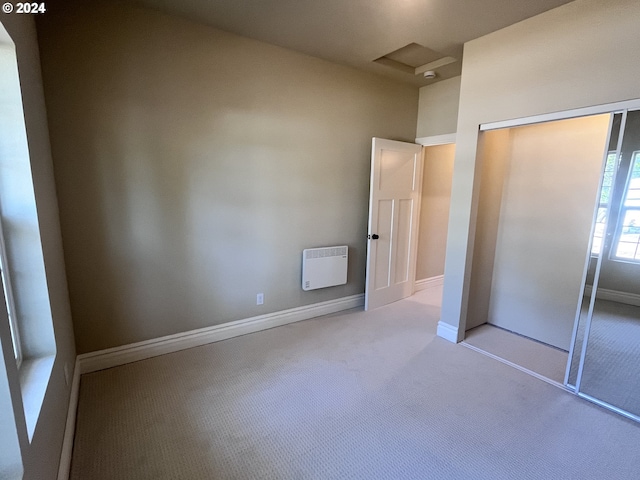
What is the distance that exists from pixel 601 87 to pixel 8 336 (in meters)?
3.22

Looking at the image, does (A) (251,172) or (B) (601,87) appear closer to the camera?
(B) (601,87)

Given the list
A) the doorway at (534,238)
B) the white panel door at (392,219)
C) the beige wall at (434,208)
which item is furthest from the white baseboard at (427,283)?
the doorway at (534,238)

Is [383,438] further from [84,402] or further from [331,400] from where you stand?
[84,402]

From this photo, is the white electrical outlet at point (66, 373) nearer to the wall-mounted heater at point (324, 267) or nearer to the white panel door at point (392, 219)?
the wall-mounted heater at point (324, 267)

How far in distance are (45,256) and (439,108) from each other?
3.92 meters

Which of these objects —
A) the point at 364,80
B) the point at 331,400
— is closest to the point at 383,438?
the point at 331,400

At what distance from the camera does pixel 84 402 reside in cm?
206

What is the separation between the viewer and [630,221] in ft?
6.66

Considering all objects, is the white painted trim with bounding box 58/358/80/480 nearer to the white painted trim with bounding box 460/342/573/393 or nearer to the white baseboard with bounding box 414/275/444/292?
the white painted trim with bounding box 460/342/573/393

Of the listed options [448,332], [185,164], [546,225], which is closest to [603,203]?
[546,225]

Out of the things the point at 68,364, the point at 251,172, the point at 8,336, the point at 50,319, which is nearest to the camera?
the point at 8,336

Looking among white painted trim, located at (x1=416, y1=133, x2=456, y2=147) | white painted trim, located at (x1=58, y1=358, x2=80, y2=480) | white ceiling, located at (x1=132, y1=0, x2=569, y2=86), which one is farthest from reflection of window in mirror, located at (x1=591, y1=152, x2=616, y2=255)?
white painted trim, located at (x1=58, y1=358, x2=80, y2=480)

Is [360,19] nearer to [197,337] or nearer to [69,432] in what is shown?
[197,337]

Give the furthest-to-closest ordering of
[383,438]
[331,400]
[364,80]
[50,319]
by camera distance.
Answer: [364,80]
[331,400]
[383,438]
[50,319]
